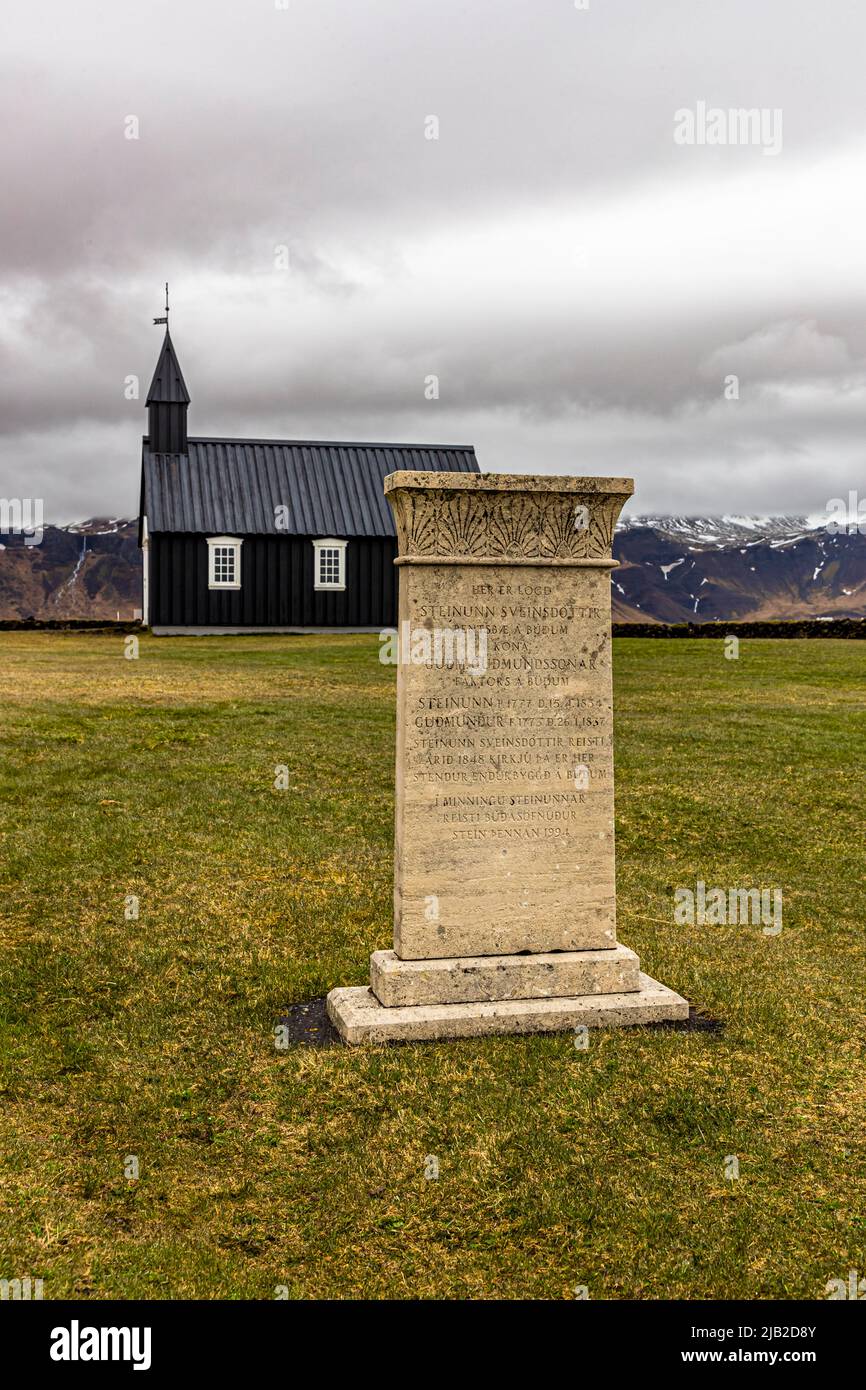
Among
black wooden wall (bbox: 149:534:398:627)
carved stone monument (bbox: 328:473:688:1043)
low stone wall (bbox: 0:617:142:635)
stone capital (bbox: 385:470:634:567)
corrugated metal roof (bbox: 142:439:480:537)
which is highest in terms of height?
corrugated metal roof (bbox: 142:439:480:537)

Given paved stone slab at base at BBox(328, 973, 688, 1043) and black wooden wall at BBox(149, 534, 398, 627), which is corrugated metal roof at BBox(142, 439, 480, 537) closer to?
black wooden wall at BBox(149, 534, 398, 627)

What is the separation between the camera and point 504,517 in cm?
662

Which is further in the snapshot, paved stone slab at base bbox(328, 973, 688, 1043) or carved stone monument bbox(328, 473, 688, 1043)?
carved stone monument bbox(328, 473, 688, 1043)

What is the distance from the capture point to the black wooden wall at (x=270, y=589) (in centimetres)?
4059

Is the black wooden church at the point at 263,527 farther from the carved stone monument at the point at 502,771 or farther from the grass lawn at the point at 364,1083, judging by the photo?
the carved stone monument at the point at 502,771

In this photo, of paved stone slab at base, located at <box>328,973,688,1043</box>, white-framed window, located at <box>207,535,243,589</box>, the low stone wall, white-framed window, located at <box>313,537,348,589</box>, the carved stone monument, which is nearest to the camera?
A: paved stone slab at base, located at <box>328,973,688,1043</box>

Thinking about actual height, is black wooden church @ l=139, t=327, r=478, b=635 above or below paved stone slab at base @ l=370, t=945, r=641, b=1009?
above

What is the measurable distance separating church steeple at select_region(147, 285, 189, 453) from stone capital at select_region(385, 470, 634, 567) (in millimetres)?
37748

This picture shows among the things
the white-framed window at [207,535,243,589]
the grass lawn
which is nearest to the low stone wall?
the white-framed window at [207,535,243,589]

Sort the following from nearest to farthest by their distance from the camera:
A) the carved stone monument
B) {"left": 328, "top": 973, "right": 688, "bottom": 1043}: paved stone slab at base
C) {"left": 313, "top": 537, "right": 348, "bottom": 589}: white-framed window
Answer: {"left": 328, "top": 973, "right": 688, "bottom": 1043}: paved stone slab at base, the carved stone monument, {"left": 313, "top": 537, "right": 348, "bottom": 589}: white-framed window

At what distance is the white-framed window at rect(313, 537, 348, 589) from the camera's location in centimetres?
4166

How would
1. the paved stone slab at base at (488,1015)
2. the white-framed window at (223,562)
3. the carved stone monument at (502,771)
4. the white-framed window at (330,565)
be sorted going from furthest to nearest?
the white-framed window at (330,565) → the white-framed window at (223,562) → the carved stone monument at (502,771) → the paved stone slab at base at (488,1015)

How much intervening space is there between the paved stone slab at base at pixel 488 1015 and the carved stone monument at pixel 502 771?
1 centimetres

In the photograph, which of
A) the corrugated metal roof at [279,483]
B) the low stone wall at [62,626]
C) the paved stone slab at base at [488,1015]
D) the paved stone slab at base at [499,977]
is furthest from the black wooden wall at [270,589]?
the paved stone slab at base at [488,1015]
